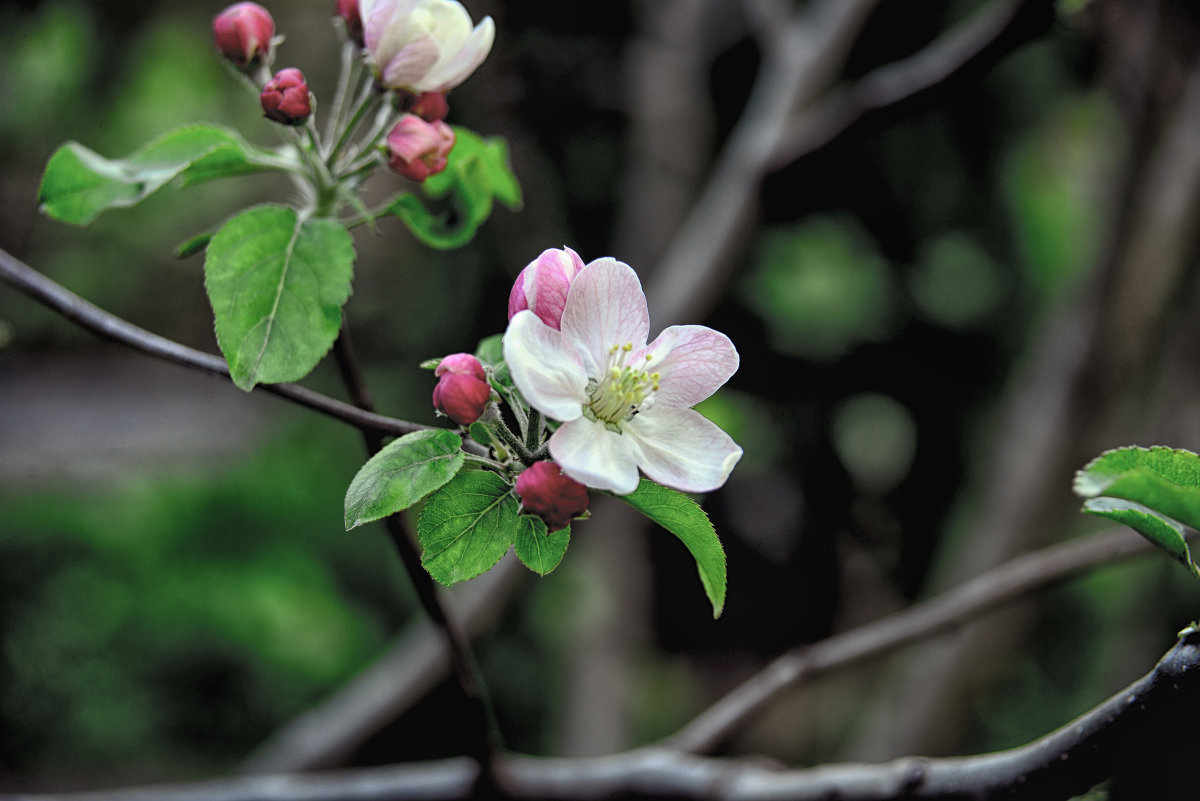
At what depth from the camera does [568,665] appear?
2455mm

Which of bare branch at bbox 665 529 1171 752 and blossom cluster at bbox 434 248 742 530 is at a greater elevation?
blossom cluster at bbox 434 248 742 530

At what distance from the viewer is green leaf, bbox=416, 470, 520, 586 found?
523 mm

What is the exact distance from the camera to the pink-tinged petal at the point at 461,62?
673 mm

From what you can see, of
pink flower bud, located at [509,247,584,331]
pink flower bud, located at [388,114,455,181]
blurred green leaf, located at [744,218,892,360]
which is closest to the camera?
pink flower bud, located at [509,247,584,331]

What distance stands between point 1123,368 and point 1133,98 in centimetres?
62

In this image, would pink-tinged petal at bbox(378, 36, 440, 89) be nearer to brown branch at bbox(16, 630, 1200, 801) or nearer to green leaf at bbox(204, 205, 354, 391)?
green leaf at bbox(204, 205, 354, 391)

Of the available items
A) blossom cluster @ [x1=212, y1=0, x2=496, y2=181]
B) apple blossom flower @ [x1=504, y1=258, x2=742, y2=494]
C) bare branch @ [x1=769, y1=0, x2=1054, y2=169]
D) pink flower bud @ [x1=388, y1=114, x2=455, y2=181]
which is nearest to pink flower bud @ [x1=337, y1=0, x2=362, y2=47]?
blossom cluster @ [x1=212, y1=0, x2=496, y2=181]

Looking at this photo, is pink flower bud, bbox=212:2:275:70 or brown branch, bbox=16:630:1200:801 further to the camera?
pink flower bud, bbox=212:2:275:70

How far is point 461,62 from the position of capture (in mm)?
677

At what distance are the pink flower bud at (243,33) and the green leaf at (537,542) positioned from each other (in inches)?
19.2

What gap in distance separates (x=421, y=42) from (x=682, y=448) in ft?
1.22

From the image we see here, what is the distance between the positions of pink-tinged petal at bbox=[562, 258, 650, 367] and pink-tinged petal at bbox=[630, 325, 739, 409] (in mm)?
18

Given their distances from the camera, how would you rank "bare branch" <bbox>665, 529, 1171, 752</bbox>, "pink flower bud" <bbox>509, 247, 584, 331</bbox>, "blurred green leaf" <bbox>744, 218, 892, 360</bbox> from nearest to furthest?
"pink flower bud" <bbox>509, 247, 584, 331</bbox> → "bare branch" <bbox>665, 529, 1171, 752</bbox> → "blurred green leaf" <bbox>744, 218, 892, 360</bbox>

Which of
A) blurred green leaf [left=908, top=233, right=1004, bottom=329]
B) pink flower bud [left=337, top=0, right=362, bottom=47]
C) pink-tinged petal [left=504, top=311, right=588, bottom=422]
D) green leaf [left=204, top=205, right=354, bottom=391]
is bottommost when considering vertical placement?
blurred green leaf [left=908, top=233, right=1004, bottom=329]
